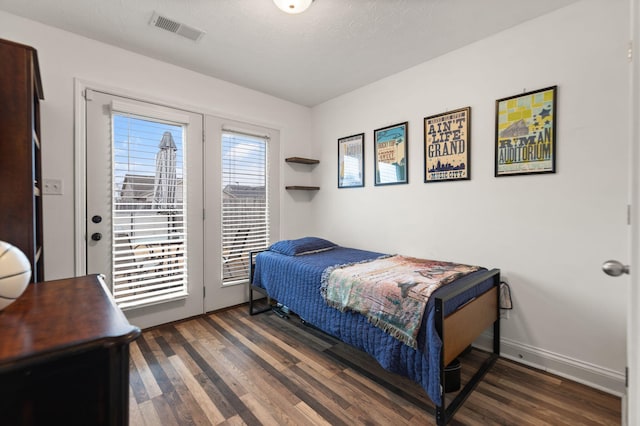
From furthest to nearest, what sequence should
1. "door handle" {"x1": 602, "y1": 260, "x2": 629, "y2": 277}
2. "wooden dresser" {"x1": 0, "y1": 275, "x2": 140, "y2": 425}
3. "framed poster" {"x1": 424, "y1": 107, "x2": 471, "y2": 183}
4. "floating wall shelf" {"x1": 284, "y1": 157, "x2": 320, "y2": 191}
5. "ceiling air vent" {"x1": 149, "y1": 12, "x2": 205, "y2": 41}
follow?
"floating wall shelf" {"x1": 284, "y1": 157, "x2": 320, "y2": 191} → "framed poster" {"x1": 424, "y1": 107, "x2": 471, "y2": 183} → "ceiling air vent" {"x1": 149, "y1": 12, "x2": 205, "y2": 41} → "door handle" {"x1": 602, "y1": 260, "x2": 629, "y2": 277} → "wooden dresser" {"x1": 0, "y1": 275, "x2": 140, "y2": 425}

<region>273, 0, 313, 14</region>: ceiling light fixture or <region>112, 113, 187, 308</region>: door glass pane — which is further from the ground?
<region>273, 0, 313, 14</region>: ceiling light fixture

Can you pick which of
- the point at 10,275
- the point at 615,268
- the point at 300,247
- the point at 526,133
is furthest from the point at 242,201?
the point at 615,268

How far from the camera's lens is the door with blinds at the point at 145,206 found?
2385 mm

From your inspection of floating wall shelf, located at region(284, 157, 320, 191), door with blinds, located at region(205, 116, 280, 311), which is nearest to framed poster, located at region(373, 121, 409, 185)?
floating wall shelf, located at region(284, 157, 320, 191)

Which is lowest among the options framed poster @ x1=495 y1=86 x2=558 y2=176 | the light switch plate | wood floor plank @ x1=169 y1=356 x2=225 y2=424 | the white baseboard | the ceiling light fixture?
wood floor plank @ x1=169 y1=356 x2=225 y2=424

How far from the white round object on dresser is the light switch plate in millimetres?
1631

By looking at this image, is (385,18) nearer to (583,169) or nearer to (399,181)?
(399,181)

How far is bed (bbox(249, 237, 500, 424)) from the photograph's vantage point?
1506 millimetres

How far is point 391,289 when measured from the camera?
1763 mm

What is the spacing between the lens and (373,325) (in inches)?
71.2

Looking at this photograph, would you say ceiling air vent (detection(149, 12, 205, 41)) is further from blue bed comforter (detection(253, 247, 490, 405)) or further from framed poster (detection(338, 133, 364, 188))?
blue bed comforter (detection(253, 247, 490, 405))

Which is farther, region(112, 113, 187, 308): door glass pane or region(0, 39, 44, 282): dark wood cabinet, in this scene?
region(112, 113, 187, 308): door glass pane

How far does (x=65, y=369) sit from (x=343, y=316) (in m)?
1.51

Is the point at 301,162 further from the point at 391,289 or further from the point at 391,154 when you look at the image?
the point at 391,289
